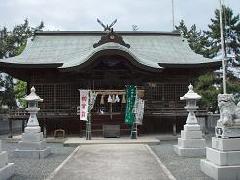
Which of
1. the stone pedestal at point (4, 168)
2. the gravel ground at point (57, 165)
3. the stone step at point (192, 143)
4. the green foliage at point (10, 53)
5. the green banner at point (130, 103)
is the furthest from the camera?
the green foliage at point (10, 53)

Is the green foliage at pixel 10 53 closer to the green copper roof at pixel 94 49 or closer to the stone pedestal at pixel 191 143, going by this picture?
the green copper roof at pixel 94 49

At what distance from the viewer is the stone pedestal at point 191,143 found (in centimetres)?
1455

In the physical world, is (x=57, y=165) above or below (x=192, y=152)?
below

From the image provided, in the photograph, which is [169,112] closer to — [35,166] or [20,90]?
[35,166]

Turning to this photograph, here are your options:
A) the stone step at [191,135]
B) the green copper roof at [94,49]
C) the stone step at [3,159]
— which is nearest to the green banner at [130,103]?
the green copper roof at [94,49]

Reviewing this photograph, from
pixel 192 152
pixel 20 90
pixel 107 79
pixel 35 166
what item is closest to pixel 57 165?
pixel 35 166

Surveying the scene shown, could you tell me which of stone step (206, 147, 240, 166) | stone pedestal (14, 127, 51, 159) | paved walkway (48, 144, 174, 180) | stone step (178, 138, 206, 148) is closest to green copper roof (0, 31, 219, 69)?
paved walkway (48, 144, 174, 180)

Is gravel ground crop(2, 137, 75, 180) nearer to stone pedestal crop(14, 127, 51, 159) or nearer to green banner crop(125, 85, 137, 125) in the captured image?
stone pedestal crop(14, 127, 51, 159)

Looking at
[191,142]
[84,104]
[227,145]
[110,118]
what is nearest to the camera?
[227,145]

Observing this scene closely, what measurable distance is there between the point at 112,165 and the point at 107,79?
12.3 meters

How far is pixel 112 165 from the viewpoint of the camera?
41.4 ft

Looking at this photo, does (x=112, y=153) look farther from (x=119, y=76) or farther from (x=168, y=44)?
(x=168, y=44)

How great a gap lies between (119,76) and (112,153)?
31.1ft

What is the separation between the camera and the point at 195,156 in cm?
1449
